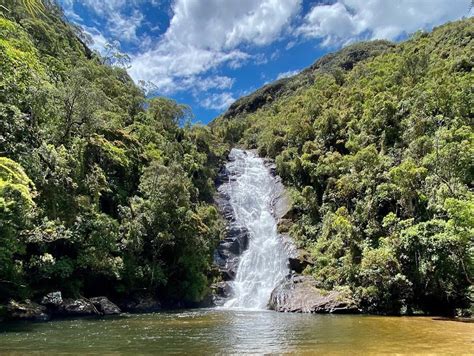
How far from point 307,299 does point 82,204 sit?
19.8m

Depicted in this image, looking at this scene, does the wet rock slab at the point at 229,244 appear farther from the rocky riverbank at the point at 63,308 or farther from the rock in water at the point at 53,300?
the rock in water at the point at 53,300

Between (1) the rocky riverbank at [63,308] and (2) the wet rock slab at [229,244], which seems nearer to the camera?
(1) the rocky riverbank at [63,308]

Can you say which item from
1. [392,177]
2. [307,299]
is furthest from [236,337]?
[392,177]

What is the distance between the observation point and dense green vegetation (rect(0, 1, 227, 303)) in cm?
2648

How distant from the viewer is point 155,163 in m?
39.9

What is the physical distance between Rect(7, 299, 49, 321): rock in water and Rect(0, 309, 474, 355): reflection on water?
9.11ft

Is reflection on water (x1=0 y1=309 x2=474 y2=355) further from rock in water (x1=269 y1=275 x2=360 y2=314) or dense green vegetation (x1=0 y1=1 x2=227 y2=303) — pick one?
rock in water (x1=269 y1=275 x2=360 y2=314)

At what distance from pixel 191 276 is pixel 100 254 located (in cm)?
1080

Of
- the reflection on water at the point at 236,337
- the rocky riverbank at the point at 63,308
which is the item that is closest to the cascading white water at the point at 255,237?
the rocky riverbank at the point at 63,308

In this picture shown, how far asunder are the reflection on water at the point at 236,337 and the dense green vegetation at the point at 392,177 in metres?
4.79

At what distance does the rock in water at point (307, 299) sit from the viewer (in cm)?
3016

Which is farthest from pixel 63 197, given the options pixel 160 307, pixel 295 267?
pixel 295 267

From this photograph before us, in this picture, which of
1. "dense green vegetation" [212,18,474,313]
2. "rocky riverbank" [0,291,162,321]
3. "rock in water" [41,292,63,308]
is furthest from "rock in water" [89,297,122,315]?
"dense green vegetation" [212,18,474,313]

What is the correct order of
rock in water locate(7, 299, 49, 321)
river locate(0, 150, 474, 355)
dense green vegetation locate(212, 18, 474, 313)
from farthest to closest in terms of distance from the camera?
dense green vegetation locate(212, 18, 474, 313), rock in water locate(7, 299, 49, 321), river locate(0, 150, 474, 355)
